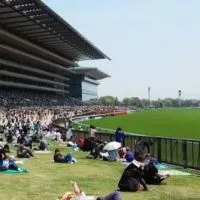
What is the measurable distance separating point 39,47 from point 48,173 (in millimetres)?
99041

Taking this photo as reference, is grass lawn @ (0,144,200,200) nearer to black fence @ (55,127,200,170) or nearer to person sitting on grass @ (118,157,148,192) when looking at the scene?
person sitting on grass @ (118,157,148,192)

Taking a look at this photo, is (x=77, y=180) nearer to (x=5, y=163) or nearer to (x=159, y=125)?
(x=5, y=163)

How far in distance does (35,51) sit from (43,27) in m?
18.9

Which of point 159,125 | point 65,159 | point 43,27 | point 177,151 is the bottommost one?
point 159,125

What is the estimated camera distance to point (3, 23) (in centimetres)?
9162

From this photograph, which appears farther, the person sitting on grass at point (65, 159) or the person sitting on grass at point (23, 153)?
the person sitting on grass at point (23, 153)

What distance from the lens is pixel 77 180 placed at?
15.6 m

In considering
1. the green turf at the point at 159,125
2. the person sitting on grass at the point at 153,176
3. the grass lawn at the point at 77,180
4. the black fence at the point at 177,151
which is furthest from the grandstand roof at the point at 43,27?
the person sitting on grass at the point at 153,176

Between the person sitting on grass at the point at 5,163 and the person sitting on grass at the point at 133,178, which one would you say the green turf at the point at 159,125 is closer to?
the person sitting on grass at the point at 5,163

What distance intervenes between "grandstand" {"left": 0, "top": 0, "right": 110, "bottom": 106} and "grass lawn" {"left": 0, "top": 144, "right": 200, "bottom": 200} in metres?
60.0

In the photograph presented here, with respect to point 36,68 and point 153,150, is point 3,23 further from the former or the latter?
point 153,150

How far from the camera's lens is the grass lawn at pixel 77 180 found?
42.4 feet

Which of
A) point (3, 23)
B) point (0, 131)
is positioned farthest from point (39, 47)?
point (0, 131)

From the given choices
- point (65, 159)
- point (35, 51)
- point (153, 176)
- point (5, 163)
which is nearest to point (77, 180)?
point (153, 176)
